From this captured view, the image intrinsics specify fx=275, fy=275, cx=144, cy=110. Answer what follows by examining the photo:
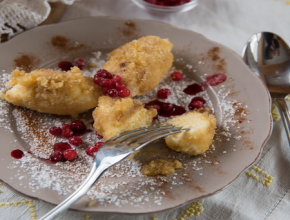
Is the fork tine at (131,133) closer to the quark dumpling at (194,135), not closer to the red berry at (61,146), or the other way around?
the quark dumpling at (194,135)

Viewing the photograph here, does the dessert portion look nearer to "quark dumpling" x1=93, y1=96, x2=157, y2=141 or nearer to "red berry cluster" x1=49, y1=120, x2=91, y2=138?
"quark dumpling" x1=93, y1=96, x2=157, y2=141

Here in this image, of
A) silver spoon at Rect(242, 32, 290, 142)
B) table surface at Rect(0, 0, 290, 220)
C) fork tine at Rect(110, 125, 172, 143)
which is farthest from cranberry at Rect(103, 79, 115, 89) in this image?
silver spoon at Rect(242, 32, 290, 142)

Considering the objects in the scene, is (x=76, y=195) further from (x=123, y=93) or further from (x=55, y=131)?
(x=123, y=93)

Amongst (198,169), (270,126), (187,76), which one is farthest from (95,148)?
(270,126)

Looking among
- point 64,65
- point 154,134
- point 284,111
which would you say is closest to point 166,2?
point 64,65

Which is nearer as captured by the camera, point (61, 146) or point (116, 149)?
point (116, 149)

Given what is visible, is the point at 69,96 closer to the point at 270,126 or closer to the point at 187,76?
the point at 187,76

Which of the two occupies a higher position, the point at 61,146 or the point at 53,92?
the point at 53,92
